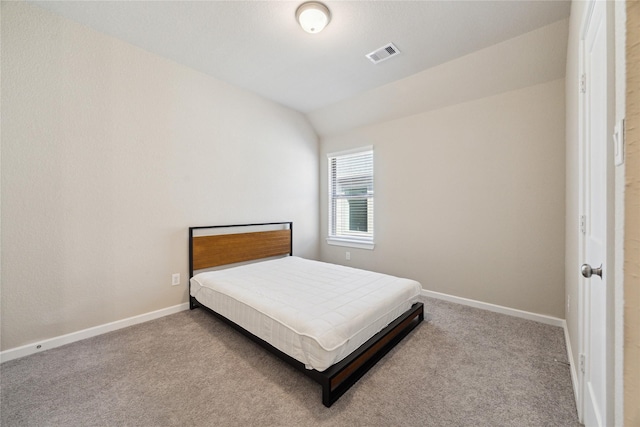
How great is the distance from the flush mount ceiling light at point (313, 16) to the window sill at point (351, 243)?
2.76 meters

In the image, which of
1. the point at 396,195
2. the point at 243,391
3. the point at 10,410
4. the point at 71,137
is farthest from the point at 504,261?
the point at 71,137

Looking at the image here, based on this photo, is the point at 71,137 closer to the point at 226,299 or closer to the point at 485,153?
the point at 226,299

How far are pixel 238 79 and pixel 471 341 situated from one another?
3670mm

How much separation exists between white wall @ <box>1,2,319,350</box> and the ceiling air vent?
67.4 inches

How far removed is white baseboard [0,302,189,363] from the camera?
1878mm

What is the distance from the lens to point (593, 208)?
121 centimetres

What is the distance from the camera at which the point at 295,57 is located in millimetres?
2584

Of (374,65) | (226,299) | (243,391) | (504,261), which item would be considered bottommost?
(243,391)

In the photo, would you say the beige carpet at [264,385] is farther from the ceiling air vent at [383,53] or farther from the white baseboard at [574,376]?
the ceiling air vent at [383,53]

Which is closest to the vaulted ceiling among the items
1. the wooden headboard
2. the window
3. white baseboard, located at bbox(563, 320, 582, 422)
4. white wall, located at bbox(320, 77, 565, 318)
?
white wall, located at bbox(320, 77, 565, 318)

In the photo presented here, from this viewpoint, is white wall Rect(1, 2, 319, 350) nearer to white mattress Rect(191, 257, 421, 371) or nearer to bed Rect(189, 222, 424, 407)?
bed Rect(189, 222, 424, 407)

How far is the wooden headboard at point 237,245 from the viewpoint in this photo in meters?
2.85
